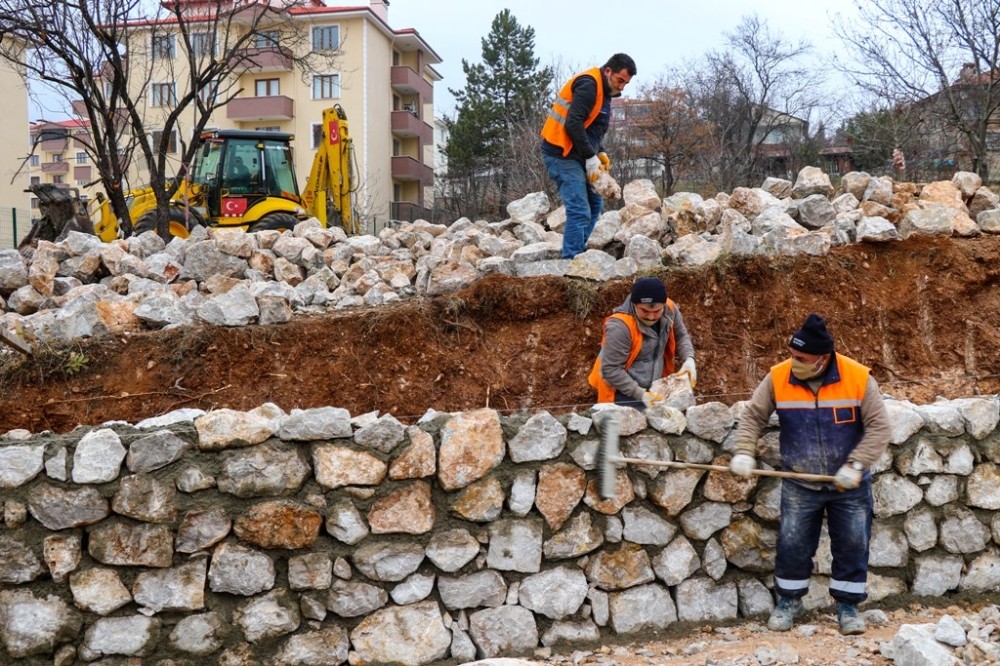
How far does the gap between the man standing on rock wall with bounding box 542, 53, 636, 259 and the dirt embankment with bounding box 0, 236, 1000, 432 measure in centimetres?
60

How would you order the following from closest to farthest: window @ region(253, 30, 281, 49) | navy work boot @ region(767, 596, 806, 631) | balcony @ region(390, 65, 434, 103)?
navy work boot @ region(767, 596, 806, 631) → window @ region(253, 30, 281, 49) → balcony @ region(390, 65, 434, 103)

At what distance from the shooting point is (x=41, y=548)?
4.04m

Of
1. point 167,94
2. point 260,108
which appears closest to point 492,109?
point 260,108

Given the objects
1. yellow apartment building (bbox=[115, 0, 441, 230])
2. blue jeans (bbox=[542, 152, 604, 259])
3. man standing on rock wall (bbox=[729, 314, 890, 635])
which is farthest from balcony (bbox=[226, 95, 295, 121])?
man standing on rock wall (bbox=[729, 314, 890, 635])

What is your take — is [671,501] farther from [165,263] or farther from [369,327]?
[165,263]

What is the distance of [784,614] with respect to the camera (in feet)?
15.0

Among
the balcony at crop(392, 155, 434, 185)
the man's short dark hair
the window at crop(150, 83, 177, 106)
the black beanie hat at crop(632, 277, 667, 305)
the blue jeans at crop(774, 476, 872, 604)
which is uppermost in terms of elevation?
the balcony at crop(392, 155, 434, 185)

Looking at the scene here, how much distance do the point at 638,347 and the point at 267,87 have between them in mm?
29607

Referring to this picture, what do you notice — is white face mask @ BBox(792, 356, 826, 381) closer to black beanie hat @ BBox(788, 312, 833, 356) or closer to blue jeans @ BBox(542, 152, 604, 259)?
black beanie hat @ BBox(788, 312, 833, 356)

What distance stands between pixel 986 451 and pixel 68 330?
666 cm

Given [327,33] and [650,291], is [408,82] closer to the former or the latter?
[327,33]

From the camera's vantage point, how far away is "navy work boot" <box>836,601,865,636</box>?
4422mm

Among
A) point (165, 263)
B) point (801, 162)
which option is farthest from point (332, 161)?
point (801, 162)

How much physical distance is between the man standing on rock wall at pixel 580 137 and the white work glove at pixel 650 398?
8.44 ft
